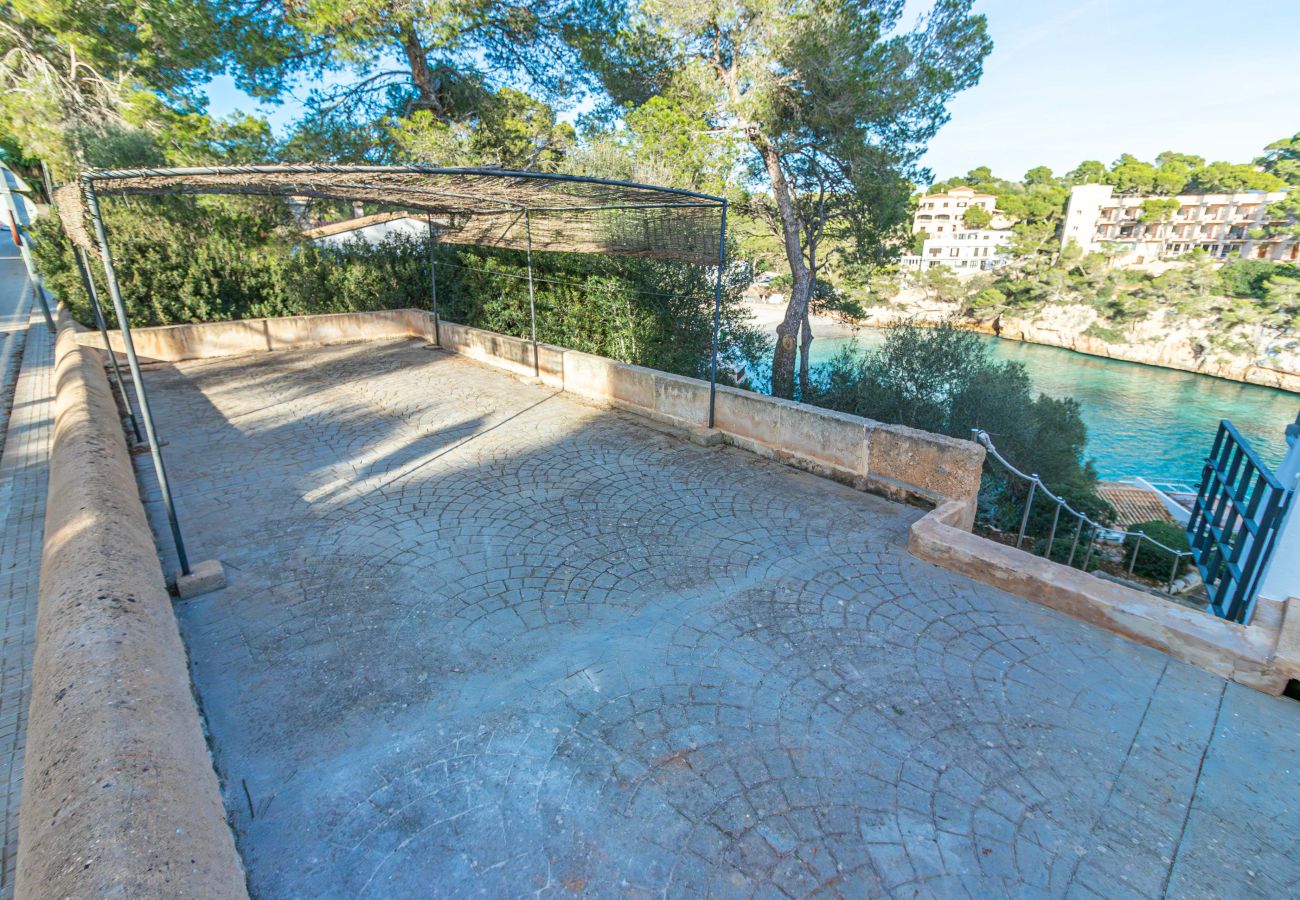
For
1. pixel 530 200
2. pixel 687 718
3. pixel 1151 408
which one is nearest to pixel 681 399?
pixel 530 200

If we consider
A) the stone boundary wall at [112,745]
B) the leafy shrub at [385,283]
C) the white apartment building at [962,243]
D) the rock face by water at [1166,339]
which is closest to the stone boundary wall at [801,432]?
the leafy shrub at [385,283]

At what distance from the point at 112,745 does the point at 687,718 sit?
2.25 m

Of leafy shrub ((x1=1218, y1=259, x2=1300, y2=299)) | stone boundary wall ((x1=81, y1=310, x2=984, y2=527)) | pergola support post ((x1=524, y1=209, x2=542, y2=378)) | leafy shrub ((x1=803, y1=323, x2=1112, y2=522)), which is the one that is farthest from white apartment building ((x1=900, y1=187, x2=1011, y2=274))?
pergola support post ((x1=524, y1=209, x2=542, y2=378))

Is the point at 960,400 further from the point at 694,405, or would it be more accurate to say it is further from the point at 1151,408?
the point at 1151,408

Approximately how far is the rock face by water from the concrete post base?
44296mm

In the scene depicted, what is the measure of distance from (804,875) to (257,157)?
41.5 feet

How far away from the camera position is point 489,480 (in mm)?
5855

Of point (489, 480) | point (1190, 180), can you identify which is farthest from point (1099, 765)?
point (1190, 180)

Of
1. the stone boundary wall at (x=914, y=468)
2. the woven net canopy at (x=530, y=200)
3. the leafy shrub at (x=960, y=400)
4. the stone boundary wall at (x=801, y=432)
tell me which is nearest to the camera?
the stone boundary wall at (x=914, y=468)

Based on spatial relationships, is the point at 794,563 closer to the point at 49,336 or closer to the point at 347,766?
the point at 347,766

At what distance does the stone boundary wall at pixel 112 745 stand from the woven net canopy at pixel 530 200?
106 inches

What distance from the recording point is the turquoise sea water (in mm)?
37562

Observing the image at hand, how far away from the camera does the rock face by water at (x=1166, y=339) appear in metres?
48.7

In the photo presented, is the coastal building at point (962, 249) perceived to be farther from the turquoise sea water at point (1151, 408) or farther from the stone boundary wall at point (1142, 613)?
Result: the stone boundary wall at point (1142, 613)
